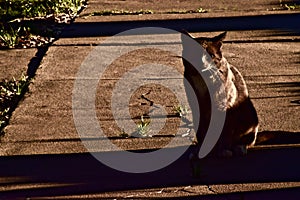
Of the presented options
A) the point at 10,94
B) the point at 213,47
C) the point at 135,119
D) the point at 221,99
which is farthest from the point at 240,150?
the point at 10,94

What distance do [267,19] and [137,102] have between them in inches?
200

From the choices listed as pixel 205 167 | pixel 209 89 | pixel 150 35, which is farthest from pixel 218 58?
pixel 150 35

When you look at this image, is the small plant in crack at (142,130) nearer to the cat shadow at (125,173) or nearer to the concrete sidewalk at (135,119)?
the concrete sidewalk at (135,119)

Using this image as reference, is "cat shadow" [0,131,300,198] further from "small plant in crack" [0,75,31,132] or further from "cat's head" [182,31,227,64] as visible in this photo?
"small plant in crack" [0,75,31,132]

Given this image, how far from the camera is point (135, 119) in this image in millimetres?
6344

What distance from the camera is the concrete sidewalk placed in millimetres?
4832

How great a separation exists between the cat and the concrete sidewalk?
0.54 ft

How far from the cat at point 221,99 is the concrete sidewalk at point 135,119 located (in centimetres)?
17

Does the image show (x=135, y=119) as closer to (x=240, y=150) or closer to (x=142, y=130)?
(x=142, y=130)

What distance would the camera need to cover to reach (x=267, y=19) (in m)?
11.2

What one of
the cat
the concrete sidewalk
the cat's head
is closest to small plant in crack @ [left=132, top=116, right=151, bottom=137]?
the concrete sidewalk

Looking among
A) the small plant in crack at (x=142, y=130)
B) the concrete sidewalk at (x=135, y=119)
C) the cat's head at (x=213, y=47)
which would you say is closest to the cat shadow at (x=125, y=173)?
the concrete sidewalk at (x=135, y=119)

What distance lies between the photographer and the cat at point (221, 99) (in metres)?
4.99

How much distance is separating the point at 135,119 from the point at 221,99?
148cm
